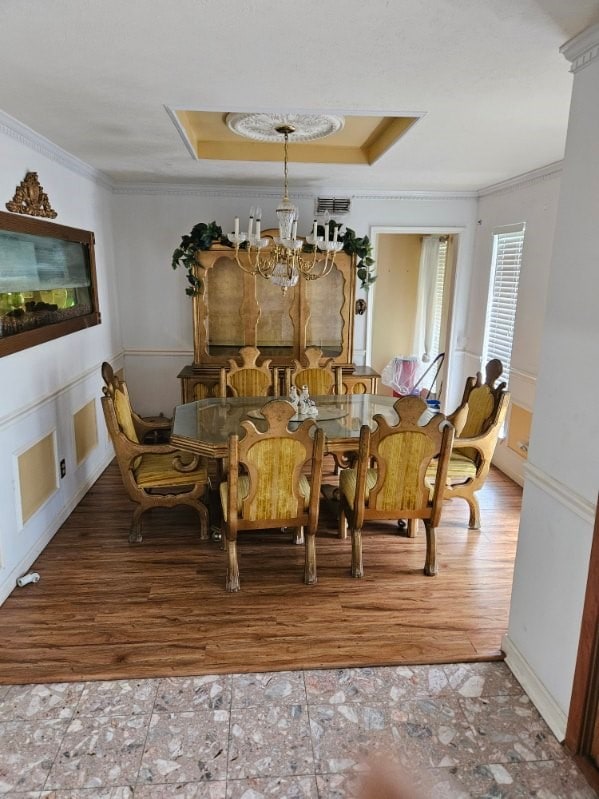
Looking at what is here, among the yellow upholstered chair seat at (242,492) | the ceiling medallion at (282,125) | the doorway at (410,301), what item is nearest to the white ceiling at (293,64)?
the ceiling medallion at (282,125)

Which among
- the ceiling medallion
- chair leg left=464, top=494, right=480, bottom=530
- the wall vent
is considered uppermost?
the ceiling medallion

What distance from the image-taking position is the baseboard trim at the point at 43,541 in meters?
2.71

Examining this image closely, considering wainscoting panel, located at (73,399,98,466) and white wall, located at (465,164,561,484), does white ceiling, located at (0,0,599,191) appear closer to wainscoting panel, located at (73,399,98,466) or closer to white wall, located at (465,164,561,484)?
white wall, located at (465,164,561,484)

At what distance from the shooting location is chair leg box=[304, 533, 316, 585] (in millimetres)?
2834

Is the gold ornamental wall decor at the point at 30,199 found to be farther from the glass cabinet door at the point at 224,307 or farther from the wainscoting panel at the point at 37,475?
the glass cabinet door at the point at 224,307

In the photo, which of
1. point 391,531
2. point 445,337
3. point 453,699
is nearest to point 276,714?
point 453,699

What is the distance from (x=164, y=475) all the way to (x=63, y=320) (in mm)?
1270

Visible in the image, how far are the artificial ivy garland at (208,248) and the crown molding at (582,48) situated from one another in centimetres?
293

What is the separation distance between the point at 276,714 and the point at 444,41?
251 cm

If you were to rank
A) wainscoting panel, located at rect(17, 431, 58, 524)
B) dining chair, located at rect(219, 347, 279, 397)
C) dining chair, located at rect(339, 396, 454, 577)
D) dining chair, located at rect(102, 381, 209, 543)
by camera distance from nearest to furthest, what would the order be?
dining chair, located at rect(339, 396, 454, 577) < wainscoting panel, located at rect(17, 431, 58, 524) < dining chair, located at rect(102, 381, 209, 543) < dining chair, located at rect(219, 347, 279, 397)

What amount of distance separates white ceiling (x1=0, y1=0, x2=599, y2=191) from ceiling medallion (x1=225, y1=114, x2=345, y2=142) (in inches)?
14.4

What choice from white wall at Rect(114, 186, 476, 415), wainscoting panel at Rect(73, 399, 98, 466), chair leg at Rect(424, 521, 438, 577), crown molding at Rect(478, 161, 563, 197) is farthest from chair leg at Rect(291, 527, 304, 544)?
crown molding at Rect(478, 161, 563, 197)

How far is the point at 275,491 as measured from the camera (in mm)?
2686

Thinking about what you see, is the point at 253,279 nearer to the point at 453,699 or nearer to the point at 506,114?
the point at 506,114
